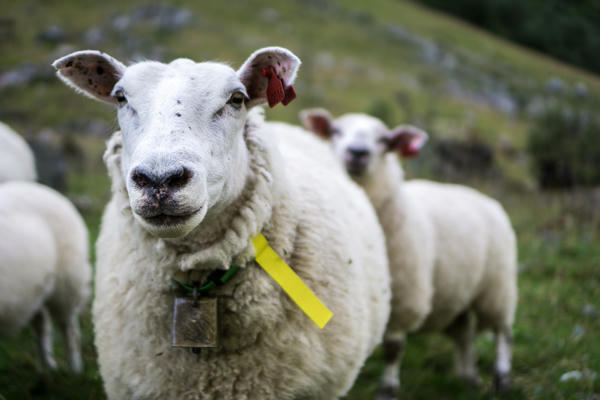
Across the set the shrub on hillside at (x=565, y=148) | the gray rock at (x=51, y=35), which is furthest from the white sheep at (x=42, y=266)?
the gray rock at (x=51, y=35)

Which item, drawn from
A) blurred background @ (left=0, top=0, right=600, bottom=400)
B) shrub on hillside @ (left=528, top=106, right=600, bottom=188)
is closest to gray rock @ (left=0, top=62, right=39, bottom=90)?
blurred background @ (left=0, top=0, right=600, bottom=400)

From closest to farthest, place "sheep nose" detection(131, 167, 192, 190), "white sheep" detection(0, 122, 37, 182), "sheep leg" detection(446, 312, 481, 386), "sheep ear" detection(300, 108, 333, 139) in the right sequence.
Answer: "sheep nose" detection(131, 167, 192, 190) < "sheep leg" detection(446, 312, 481, 386) < "sheep ear" detection(300, 108, 333, 139) < "white sheep" detection(0, 122, 37, 182)

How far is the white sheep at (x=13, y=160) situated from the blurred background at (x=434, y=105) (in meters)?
1.44

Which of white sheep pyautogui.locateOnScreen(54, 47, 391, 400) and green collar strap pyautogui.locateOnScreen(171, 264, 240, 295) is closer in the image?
white sheep pyautogui.locateOnScreen(54, 47, 391, 400)

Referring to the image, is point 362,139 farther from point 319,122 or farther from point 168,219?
point 168,219

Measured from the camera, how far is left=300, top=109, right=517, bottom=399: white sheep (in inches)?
132

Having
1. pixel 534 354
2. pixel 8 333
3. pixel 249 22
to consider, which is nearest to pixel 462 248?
pixel 534 354

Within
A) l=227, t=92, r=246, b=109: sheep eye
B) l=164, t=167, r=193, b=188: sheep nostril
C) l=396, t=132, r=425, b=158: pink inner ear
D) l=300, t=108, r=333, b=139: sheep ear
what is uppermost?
l=227, t=92, r=246, b=109: sheep eye

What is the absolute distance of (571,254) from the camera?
20.7ft

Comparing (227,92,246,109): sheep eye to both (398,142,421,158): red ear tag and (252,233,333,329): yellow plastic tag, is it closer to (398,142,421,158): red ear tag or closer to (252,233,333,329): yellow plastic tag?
(252,233,333,329): yellow plastic tag

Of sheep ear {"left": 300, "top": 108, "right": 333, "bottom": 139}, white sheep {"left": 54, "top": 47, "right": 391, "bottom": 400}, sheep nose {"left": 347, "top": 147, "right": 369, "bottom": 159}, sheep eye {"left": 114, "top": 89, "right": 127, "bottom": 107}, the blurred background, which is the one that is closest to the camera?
white sheep {"left": 54, "top": 47, "right": 391, "bottom": 400}

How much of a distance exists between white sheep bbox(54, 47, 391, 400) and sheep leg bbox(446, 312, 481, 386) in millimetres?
2254

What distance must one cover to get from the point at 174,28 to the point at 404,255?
110ft

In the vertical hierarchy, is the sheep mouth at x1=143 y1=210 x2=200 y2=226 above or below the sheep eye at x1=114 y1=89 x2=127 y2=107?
below
